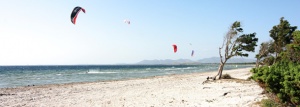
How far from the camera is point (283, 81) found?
929cm

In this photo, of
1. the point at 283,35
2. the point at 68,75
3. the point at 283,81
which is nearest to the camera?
the point at 283,81

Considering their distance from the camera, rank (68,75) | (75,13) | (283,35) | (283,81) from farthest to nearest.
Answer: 1. (68,75)
2. (283,35)
3. (75,13)
4. (283,81)

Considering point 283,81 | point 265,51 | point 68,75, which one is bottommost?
point 68,75

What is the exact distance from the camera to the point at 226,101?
509 inches

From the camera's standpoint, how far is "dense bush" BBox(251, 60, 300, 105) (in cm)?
872

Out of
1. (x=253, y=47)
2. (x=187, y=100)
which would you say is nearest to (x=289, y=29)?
(x=253, y=47)

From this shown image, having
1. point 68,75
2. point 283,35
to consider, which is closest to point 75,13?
point 283,35

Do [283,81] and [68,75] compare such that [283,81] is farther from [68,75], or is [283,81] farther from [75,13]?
[68,75]

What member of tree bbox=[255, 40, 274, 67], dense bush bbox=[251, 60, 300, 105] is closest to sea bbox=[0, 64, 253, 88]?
tree bbox=[255, 40, 274, 67]

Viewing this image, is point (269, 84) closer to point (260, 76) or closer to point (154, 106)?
point (260, 76)

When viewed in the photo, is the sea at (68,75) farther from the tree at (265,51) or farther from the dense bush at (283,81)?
the dense bush at (283,81)


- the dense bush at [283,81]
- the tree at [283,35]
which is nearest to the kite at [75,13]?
the dense bush at [283,81]

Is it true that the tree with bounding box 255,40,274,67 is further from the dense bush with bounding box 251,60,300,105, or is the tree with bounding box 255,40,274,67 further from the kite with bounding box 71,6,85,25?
the dense bush with bounding box 251,60,300,105

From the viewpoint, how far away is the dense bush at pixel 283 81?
872 centimetres
